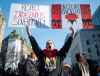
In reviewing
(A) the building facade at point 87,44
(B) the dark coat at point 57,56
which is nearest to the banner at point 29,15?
(B) the dark coat at point 57,56

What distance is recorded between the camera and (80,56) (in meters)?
4.29

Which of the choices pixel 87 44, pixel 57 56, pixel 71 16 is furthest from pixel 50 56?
pixel 71 16

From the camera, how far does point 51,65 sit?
13.8 ft

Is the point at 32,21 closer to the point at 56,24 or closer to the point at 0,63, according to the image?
the point at 56,24

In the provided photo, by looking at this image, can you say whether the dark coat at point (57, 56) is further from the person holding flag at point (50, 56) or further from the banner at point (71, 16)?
the banner at point (71, 16)

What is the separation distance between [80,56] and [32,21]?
3.31ft

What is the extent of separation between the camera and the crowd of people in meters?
4.13

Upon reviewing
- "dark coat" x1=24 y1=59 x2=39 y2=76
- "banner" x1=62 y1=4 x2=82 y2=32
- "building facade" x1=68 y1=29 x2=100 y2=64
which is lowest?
"dark coat" x1=24 y1=59 x2=39 y2=76

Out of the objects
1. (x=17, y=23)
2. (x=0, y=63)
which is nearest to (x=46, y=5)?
(x=17, y=23)

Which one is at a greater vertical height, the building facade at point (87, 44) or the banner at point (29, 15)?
the banner at point (29, 15)

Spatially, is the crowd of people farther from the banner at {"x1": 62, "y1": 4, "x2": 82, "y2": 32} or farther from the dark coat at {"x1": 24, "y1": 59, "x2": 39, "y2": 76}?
the banner at {"x1": 62, "y1": 4, "x2": 82, "y2": 32}

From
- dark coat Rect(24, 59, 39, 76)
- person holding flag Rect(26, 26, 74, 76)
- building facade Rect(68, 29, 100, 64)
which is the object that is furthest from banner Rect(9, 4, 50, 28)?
dark coat Rect(24, 59, 39, 76)

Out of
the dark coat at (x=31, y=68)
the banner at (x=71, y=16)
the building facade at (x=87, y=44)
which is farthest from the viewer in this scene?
the banner at (x=71, y=16)

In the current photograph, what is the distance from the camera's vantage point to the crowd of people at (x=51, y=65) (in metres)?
4.13
